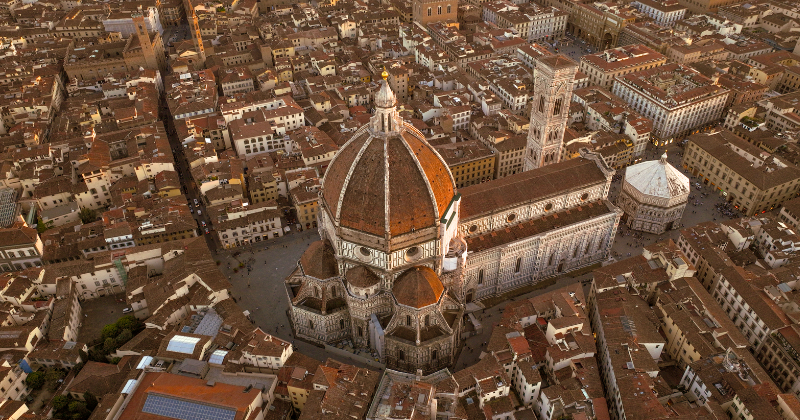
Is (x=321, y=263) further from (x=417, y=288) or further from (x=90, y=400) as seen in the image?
(x=90, y=400)

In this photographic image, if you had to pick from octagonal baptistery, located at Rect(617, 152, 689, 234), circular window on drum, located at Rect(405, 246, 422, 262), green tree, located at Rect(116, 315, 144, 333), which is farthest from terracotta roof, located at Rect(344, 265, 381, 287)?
octagonal baptistery, located at Rect(617, 152, 689, 234)

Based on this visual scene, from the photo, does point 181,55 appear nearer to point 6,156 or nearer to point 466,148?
point 6,156

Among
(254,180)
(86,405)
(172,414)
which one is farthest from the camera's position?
(254,180)

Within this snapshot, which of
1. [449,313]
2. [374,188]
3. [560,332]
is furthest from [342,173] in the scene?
[560,332]

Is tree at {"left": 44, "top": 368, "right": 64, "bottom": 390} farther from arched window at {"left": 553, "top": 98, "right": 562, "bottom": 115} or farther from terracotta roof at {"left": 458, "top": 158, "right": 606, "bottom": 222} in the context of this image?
arched window at {"left": 553, "top": 98, "right": 562, "bottom": 115}

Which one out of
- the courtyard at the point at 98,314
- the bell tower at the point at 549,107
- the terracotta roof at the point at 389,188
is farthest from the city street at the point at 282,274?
the terracotta roof at the point at 389,188

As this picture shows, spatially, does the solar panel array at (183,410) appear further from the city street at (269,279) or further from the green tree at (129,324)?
the green tree at (129,324)

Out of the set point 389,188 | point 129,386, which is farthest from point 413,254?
point 129,386
